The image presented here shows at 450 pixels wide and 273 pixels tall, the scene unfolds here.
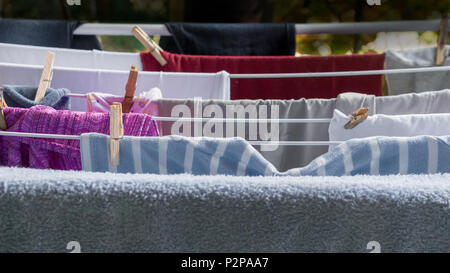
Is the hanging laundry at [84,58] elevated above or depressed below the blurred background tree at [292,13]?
below

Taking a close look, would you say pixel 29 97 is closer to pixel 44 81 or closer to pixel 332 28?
pixel 44 81

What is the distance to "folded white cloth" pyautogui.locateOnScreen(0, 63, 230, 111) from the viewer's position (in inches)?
23.6

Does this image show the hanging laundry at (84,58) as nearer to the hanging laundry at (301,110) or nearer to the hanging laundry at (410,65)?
the hanging laundry at (301,110)

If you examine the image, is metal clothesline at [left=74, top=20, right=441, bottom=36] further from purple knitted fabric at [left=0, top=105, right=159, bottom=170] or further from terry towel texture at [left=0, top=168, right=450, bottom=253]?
terry towel texture at [left=0, top=168, right=450, bottom=253]

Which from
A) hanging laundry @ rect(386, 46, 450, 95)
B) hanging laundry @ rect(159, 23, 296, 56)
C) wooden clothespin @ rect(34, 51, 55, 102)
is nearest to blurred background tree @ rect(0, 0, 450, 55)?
hanging laundry @ rect(159, 23, 296, 56)

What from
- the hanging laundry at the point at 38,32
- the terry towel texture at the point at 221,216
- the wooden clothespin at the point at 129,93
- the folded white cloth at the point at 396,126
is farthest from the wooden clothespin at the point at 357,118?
the hanging laundry at the point at 38,32

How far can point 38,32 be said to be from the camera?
28.4 inches

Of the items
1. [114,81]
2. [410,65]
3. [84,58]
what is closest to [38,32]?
[84,58]

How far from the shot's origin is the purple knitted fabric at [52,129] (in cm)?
45

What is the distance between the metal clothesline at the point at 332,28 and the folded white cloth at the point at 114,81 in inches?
5.1

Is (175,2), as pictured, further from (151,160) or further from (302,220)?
(302,220)

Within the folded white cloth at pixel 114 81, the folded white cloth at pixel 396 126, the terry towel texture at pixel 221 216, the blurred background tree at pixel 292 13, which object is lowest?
the terry towel texture at pixel 221 216

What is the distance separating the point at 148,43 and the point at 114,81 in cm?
9

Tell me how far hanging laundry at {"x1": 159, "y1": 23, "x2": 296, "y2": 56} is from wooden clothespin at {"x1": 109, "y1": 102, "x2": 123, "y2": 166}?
1.22ft
